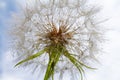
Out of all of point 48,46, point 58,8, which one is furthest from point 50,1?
point 48,46

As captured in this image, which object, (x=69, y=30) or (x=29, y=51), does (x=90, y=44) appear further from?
(x=29, y=51)

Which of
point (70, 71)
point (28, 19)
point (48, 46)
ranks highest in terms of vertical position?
point (28, 19)

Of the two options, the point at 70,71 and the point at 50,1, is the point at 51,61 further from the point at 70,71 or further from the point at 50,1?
the point at 50,1

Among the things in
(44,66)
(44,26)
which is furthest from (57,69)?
(44,26)

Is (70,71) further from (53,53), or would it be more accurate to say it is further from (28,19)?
(28,19)

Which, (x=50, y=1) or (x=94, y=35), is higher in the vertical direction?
(x=50, y=1)

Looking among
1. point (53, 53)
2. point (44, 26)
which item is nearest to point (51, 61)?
point (53, 53)

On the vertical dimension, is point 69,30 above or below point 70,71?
above
